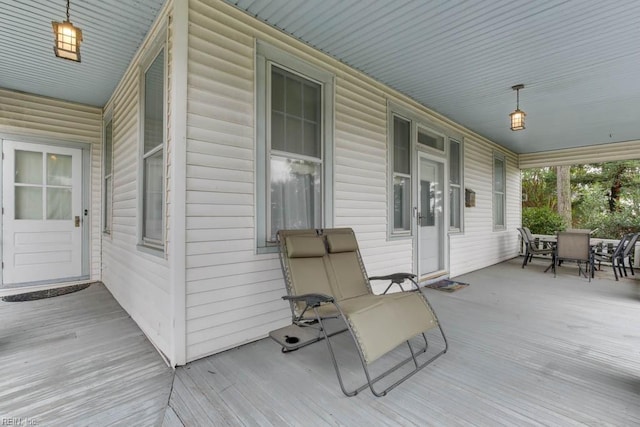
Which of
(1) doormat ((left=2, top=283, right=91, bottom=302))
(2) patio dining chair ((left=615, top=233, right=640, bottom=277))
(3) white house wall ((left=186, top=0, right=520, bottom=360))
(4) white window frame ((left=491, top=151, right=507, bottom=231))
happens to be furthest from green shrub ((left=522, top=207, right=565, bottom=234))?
(1) doormat ((left=2, top=283, right=91, bottom=302))

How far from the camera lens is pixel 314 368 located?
7.68 feet

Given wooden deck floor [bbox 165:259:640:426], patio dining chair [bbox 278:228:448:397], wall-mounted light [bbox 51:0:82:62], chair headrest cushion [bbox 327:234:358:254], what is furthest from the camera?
chair headrest cushion [bbox 327:234:358:254]

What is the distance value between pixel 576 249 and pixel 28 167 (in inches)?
382

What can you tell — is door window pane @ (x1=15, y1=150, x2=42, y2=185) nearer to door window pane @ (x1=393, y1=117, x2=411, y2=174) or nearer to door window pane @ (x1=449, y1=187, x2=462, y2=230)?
door window pane @ (x1=393, y1=117, x2=411, y2=174)

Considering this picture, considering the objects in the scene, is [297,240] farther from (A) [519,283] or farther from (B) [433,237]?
(A) [519,283]

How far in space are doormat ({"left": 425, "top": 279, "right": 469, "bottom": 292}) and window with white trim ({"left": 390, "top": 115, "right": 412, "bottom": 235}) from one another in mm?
1064

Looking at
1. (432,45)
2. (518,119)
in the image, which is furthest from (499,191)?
(432,45)

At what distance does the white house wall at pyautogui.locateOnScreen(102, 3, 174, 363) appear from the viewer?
2.59 metres

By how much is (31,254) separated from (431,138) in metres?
6.67

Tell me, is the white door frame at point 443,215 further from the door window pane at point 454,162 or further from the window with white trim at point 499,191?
the window with white trim at point 499,191

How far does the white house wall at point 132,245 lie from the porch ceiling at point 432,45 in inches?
11.5

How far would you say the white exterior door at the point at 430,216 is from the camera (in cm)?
514

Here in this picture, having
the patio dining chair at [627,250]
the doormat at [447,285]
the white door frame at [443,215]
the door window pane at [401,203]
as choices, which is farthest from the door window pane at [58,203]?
the patio dining chair at [627,250]

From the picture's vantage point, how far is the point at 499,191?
306 inches
